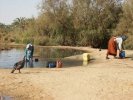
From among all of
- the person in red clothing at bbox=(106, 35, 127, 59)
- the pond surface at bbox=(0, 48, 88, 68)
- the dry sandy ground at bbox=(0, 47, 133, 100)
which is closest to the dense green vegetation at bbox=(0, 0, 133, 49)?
the pond surface at bbox=(0, 48, 88, 68)

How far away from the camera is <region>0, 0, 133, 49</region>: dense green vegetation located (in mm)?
62844

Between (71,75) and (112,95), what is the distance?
5.59 metres

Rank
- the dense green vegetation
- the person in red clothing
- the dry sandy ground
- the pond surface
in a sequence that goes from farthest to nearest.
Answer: the dense green vegetation, the pond surface, the person in red clothing, the dry sandy ground

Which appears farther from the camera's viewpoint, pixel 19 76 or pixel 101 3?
pixel 101 3

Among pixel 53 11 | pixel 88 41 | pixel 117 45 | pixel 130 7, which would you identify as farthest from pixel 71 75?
pixel 53 11

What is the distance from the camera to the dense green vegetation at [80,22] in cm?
6284

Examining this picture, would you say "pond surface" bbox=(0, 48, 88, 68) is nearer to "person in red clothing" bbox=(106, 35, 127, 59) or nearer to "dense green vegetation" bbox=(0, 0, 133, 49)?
"person in red clothing" bbox=(106, 35, 127, 59)

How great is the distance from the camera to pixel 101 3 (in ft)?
210

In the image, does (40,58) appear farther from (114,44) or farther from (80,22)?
(80,22)

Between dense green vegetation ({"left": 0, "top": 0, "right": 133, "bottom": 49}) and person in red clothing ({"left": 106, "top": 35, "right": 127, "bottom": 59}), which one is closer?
person in red clothing ({"left": 106, "top": 35, "right": 127, "bottom": 59})

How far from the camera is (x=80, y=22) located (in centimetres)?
6500

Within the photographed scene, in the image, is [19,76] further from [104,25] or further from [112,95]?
[104,25]

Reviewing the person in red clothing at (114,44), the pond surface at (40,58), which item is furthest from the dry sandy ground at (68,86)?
the pond surface at (40,58)

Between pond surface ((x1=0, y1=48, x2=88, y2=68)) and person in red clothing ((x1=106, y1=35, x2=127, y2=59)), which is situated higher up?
person in red clothing ((x1=106, y1=35, x2=127, y2=59))
